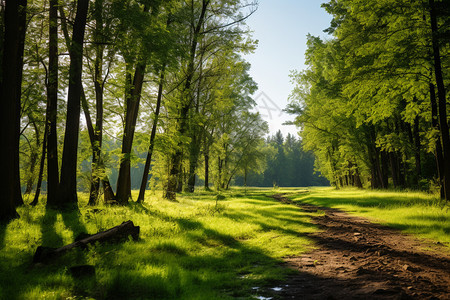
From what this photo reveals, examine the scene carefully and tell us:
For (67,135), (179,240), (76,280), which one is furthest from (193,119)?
(76,280)

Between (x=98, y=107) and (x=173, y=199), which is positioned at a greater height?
(x=98, y=107)

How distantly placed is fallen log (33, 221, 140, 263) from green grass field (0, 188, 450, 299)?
6.6 inches

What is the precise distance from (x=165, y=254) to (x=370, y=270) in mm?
3996

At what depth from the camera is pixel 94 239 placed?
19.8ft

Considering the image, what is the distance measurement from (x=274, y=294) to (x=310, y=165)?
11871cm

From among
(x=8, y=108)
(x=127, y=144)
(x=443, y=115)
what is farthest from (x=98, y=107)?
(x=443, y=115)

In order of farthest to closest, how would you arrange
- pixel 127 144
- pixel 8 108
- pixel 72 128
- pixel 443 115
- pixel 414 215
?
pixel 127 144
pixel 443 115
pixel 72 128
pixel 414 215
pixel 8 108

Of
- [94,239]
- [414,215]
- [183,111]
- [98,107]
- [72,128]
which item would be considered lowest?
[414,215]

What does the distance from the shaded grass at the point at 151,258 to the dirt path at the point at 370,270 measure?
539mm

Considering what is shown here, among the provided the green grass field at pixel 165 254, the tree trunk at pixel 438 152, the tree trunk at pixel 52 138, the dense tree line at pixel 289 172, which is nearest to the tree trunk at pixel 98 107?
the tree trunk at pixel 52 138

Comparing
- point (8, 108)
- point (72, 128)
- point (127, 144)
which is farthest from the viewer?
point (127, 144)

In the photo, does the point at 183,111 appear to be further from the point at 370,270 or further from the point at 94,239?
the point at 370,270

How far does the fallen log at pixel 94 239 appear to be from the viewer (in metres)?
4.86

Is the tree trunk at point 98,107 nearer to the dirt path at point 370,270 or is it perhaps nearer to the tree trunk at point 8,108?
the tree trunk at point 8,108
